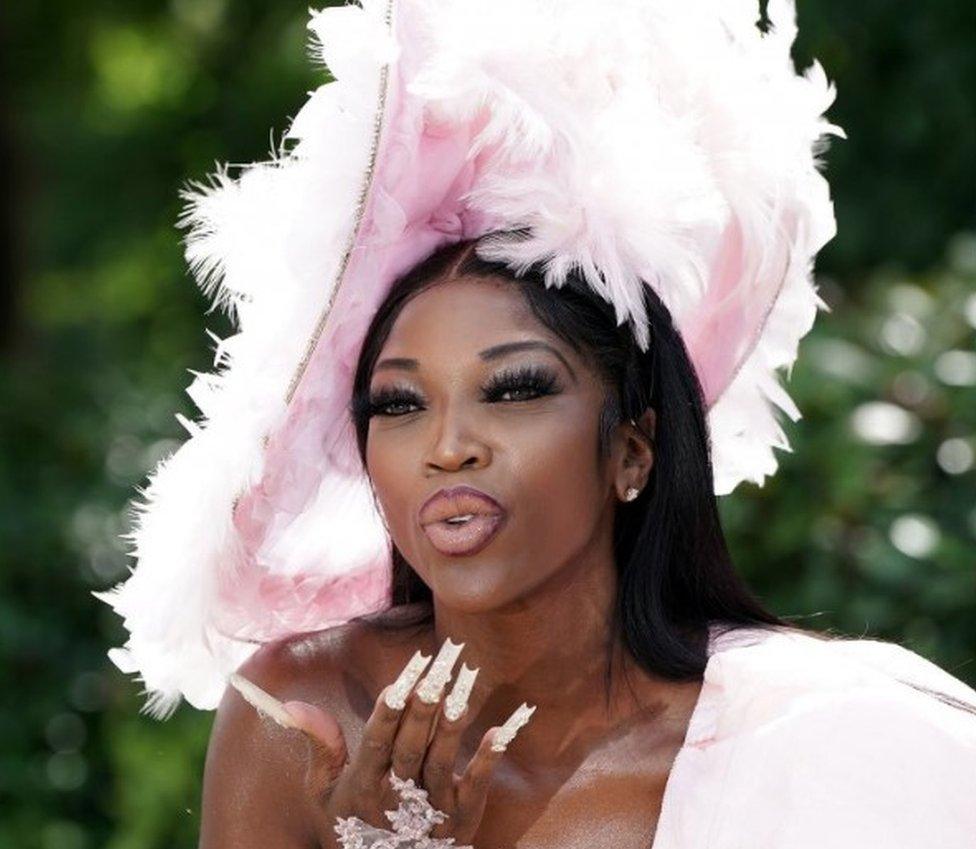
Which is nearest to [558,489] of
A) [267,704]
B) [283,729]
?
[267,704]

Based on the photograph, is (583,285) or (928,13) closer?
(583,285)

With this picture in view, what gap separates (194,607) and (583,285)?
731 mm

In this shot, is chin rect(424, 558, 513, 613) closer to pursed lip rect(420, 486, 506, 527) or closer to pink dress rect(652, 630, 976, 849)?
pursed lip rect(420, 486, 506, 527)

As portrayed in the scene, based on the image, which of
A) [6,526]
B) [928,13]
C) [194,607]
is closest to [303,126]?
[194,607]

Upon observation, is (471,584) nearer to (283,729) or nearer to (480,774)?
(480,774)

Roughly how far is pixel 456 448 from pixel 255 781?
0.71 m

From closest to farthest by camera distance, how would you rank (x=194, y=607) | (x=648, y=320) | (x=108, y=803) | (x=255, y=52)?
1. (x=648, y=320)
2. (x=194, y=607)
3. (x=108, y=803)
4. (x=255, y=52)

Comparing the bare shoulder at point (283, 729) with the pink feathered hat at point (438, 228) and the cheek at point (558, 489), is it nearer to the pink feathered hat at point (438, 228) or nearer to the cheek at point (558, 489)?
the pink feathered hat at point (438, 228)

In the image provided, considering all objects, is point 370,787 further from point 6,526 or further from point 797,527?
point 6,526

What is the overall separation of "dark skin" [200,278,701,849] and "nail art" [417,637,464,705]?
0.22 metres

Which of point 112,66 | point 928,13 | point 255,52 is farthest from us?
point 112,66

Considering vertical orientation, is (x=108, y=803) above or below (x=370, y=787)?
below

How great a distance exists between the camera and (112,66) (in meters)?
8.23

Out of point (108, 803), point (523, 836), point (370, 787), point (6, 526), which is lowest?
point (108, 803)
